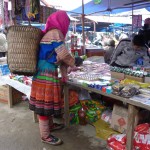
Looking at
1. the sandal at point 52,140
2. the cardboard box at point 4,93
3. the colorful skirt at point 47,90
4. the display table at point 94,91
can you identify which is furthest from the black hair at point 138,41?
the cardboard box at point 4,93

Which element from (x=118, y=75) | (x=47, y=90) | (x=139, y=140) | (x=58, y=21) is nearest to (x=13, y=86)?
(x=47, y=90)

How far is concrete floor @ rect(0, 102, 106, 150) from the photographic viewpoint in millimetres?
2781

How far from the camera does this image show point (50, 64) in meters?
2.61

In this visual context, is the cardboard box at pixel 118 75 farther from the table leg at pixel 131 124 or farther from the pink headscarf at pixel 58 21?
the pink headscarf at pixel 58 21

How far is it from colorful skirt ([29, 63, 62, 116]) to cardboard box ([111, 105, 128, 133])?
0.77 m

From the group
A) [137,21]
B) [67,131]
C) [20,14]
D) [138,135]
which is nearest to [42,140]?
[67,131]

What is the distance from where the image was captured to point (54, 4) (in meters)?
5.73

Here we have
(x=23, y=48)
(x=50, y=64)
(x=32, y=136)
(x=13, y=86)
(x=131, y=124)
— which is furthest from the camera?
(x=13, y=86)

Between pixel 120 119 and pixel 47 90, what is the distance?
102 centimetres

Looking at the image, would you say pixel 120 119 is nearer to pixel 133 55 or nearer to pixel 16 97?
pixel 133 55

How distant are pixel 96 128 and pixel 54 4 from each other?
387 centimetres

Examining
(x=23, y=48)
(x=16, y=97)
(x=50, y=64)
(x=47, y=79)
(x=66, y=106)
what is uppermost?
(x=23, y=48)

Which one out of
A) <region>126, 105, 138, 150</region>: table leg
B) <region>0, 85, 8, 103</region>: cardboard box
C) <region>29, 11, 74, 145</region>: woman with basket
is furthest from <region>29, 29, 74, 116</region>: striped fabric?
<region>0, 85, 8, 103</region>: cardboard box

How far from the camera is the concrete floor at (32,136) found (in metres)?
2.78
